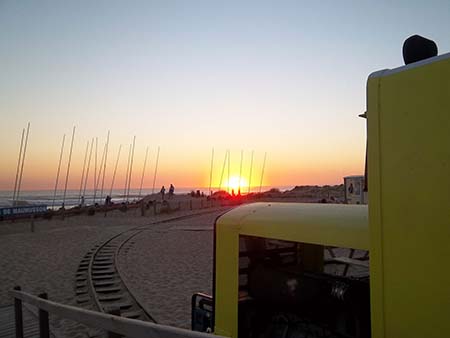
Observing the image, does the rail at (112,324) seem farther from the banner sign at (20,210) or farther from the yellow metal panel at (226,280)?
the banner sign at (20,210)

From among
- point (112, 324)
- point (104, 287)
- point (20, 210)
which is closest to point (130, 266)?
point (104, 287)

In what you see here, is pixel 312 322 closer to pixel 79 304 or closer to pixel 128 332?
pixel 128 332

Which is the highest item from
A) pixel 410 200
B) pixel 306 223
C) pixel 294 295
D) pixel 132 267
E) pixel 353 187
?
pixel 353 187

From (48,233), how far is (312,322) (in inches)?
877

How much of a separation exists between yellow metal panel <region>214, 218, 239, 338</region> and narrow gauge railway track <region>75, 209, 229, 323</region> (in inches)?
91.8

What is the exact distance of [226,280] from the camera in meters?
3.29

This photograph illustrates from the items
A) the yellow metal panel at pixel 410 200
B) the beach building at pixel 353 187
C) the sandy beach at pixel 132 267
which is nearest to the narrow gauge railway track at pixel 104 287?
the sandy beach at pixel 132 267

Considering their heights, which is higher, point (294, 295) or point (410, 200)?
point (410, 200)

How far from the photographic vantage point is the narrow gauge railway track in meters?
8.08

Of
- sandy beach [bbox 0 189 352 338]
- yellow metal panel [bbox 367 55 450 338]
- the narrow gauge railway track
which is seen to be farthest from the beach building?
yellow metal panel [bbox 367 55 450 338]

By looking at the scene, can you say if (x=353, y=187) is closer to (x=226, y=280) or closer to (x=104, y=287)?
(x=104, y=287)

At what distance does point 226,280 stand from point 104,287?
754 cm

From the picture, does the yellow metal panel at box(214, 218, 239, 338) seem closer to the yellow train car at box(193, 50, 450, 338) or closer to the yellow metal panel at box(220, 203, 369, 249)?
the yellow metal panel at box(220, 203, 369, 249)

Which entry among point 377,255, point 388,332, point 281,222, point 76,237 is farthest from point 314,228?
point 76,237
